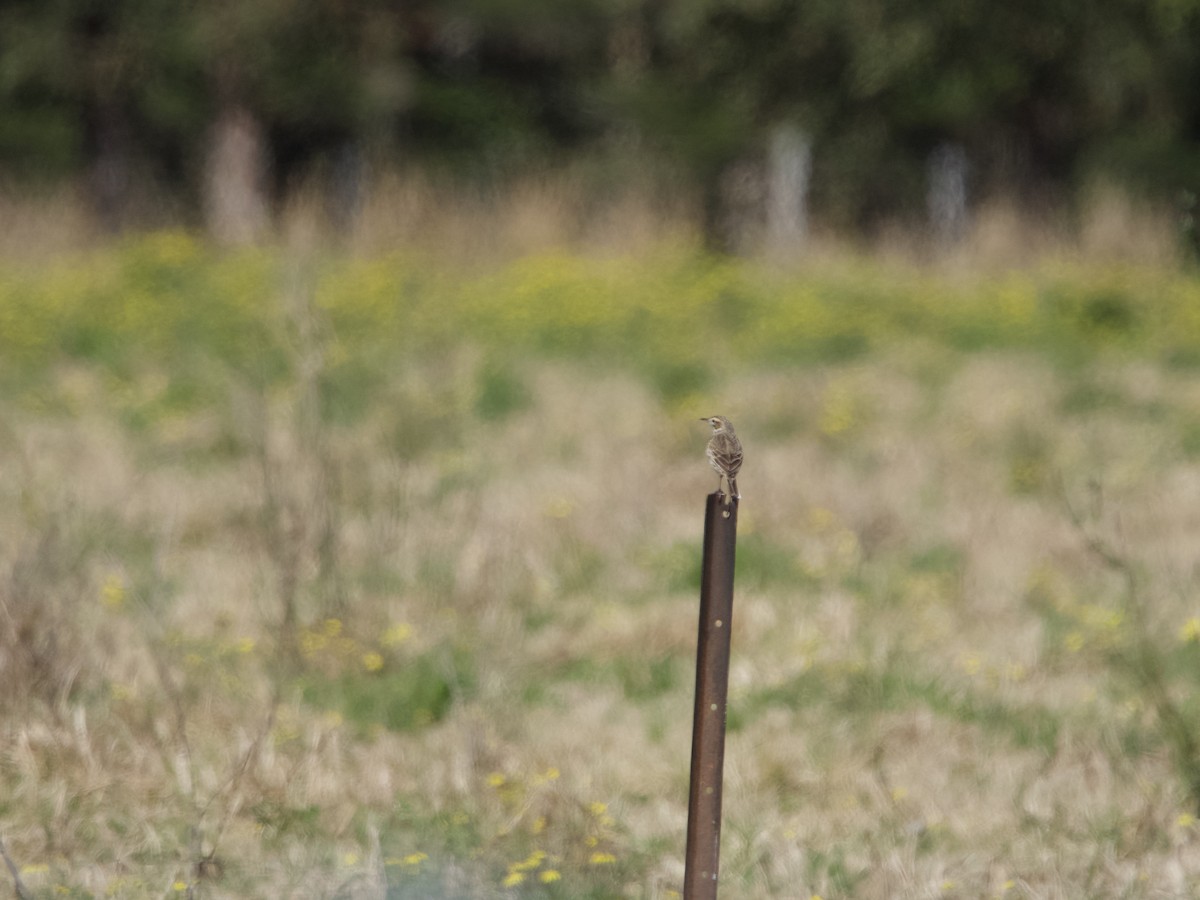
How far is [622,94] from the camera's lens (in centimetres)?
1986

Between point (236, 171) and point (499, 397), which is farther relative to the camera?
point (236, 171)

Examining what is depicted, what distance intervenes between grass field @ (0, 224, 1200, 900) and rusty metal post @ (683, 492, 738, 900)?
73 centimetres

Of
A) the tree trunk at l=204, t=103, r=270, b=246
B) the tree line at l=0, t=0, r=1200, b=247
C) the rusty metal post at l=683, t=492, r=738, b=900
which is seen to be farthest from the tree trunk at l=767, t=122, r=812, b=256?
the rusty metal post at l=683, t=492, r=738, b=900

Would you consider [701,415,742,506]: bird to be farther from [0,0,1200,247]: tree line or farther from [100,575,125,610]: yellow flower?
[0,0,1200,247]: tree line

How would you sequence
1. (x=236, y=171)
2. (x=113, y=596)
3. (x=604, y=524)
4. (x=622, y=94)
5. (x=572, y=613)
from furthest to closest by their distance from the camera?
1. (x=622, y=94)
2. (x=236, y=171)
3. (x=604, y=524)
4. (x=572, y=613)
5. (x=113, y=596)

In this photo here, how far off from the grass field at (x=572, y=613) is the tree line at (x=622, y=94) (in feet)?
18.6

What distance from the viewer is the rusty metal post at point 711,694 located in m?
1.87

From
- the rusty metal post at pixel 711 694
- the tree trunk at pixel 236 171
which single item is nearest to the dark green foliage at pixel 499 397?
the rusty metal post at pixel 711 694

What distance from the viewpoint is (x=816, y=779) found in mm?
3197

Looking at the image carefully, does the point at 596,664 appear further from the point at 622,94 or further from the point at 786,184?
the point at 622,94

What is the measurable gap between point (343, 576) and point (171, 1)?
11.7m

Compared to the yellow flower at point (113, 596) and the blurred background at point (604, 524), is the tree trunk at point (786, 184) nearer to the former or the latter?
the blurred background at point (604, 524)

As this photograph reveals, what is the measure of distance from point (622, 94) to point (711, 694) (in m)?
18.7

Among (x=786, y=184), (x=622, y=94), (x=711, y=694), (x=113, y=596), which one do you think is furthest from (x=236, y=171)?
(x=711, y=694)
